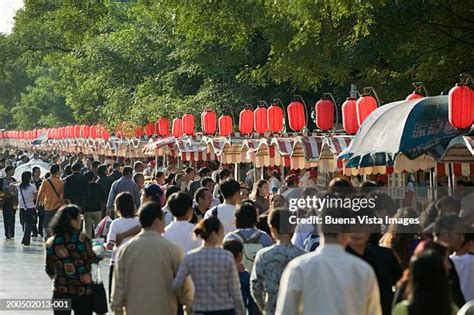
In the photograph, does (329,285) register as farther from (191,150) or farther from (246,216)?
(191,150)

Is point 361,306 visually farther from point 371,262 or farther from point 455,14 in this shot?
point 455,14

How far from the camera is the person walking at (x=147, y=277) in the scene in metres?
10.1

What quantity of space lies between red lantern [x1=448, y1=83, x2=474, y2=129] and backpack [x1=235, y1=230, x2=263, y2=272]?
5299mm

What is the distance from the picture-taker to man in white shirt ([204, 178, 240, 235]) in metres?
13.3

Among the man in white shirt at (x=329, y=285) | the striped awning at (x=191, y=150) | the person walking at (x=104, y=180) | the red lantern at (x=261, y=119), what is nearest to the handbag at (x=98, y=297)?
the man in white shirt at (x=329, y=285)

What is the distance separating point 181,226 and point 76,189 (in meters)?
11.5

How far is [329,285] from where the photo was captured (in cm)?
760

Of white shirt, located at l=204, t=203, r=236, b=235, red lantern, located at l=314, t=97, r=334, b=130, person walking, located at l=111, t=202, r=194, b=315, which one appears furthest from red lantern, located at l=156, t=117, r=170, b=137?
person walking, located at l=111, t=202, r=194, b=315

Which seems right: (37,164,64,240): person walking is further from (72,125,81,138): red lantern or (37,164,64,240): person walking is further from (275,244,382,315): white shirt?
(72,125,81,138): red lantern

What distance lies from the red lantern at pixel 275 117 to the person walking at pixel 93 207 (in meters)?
4.91

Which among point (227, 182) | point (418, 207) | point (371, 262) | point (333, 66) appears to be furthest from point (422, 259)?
point (333, 66)

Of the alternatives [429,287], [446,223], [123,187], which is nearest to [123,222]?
[446,223]

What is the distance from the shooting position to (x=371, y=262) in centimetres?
962

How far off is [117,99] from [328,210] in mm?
35098
